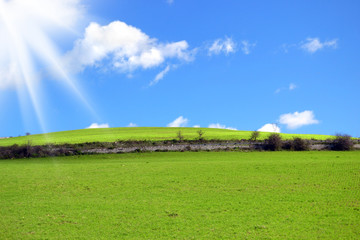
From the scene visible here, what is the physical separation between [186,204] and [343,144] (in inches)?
1593

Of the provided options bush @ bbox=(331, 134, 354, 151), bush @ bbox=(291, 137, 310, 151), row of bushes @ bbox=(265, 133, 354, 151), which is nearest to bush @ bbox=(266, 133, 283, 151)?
row of bushes @ bbox=(265, 133, 354, 151)

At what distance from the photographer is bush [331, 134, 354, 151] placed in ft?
159

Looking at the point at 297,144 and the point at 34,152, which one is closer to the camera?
the point at 297,144

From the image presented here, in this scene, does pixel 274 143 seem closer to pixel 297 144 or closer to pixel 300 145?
pixel 297 144

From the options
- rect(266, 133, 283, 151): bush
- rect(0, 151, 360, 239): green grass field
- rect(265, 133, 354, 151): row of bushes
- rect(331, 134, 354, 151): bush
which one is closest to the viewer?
rect(0, 151, 360, 239): green grass field

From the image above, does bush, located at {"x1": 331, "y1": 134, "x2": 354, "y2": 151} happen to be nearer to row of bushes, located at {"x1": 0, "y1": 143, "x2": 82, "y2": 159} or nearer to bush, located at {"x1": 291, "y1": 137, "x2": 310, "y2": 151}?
bush, located at {"x1": 291, "y1": 137, "x2": 310, "y2": 151}

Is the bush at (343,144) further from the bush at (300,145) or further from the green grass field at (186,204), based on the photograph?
the green grass field at (186,204)

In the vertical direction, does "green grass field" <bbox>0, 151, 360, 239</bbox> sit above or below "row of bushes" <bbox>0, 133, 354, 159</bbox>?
below

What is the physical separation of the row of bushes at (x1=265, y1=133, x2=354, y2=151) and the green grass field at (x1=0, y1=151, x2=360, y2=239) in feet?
62.5

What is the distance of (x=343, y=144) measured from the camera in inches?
1913

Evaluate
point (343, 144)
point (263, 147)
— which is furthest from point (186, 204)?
point (343, 144)

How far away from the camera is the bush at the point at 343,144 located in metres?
48.4

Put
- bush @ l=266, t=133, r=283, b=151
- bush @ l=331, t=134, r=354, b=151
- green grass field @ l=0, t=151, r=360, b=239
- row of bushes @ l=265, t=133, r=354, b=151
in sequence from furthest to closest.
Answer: bush @ l=331, t=134, r=354, b=151, row of bushes @ l=265, t=133, r=354, b=151, bush @ l=266, t=133, r=283, b=151, green grass field @ l=0, t=151, r=360, b=239

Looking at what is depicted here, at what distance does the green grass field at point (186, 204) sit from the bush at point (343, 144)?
2219cm
